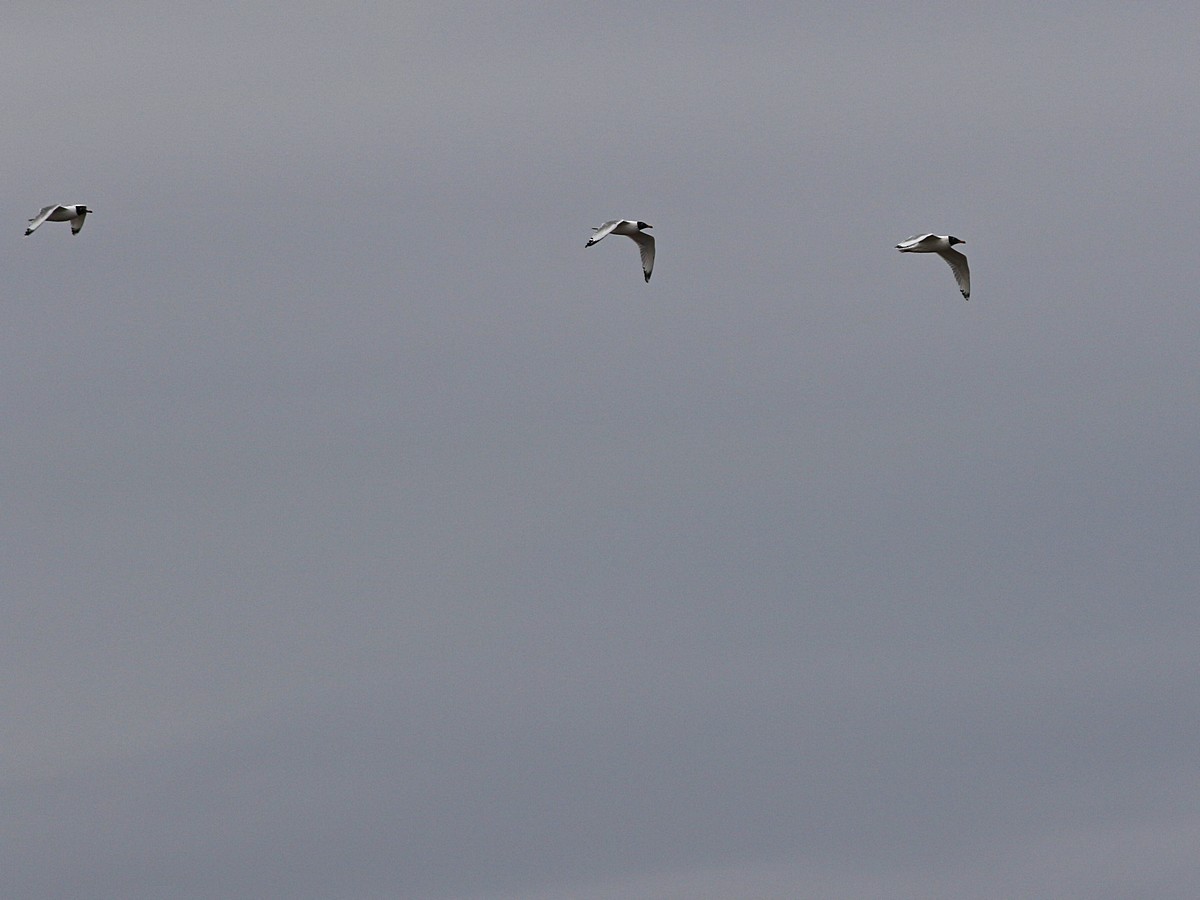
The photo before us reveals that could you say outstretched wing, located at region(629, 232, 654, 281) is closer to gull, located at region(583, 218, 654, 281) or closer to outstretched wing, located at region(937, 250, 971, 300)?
gull, located at region(583, 218, 654, 281)

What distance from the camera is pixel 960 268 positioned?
135 meters

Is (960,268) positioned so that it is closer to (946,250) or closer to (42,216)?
(946,250)

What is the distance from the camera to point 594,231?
135125 mm

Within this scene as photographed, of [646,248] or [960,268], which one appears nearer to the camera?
[960,268]

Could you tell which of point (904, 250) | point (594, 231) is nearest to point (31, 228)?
point (594, 231)

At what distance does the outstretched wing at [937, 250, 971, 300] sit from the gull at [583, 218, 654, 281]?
13405 millimetres

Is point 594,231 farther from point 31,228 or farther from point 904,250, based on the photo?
point 31,228

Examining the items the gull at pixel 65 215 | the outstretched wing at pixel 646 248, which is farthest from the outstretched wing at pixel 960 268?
the gull at pixel 65 215

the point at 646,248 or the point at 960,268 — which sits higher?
the point at 646,248

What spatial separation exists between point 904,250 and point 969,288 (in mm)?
6260

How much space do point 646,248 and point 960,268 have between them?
15.0 metres

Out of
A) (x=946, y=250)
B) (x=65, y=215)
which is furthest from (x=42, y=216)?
(x=946, y=250)

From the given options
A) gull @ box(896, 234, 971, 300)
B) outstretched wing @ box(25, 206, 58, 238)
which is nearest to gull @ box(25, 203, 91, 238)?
outstretched wing @ box(25, 206, 58, 238)

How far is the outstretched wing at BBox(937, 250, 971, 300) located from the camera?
5276 inches
